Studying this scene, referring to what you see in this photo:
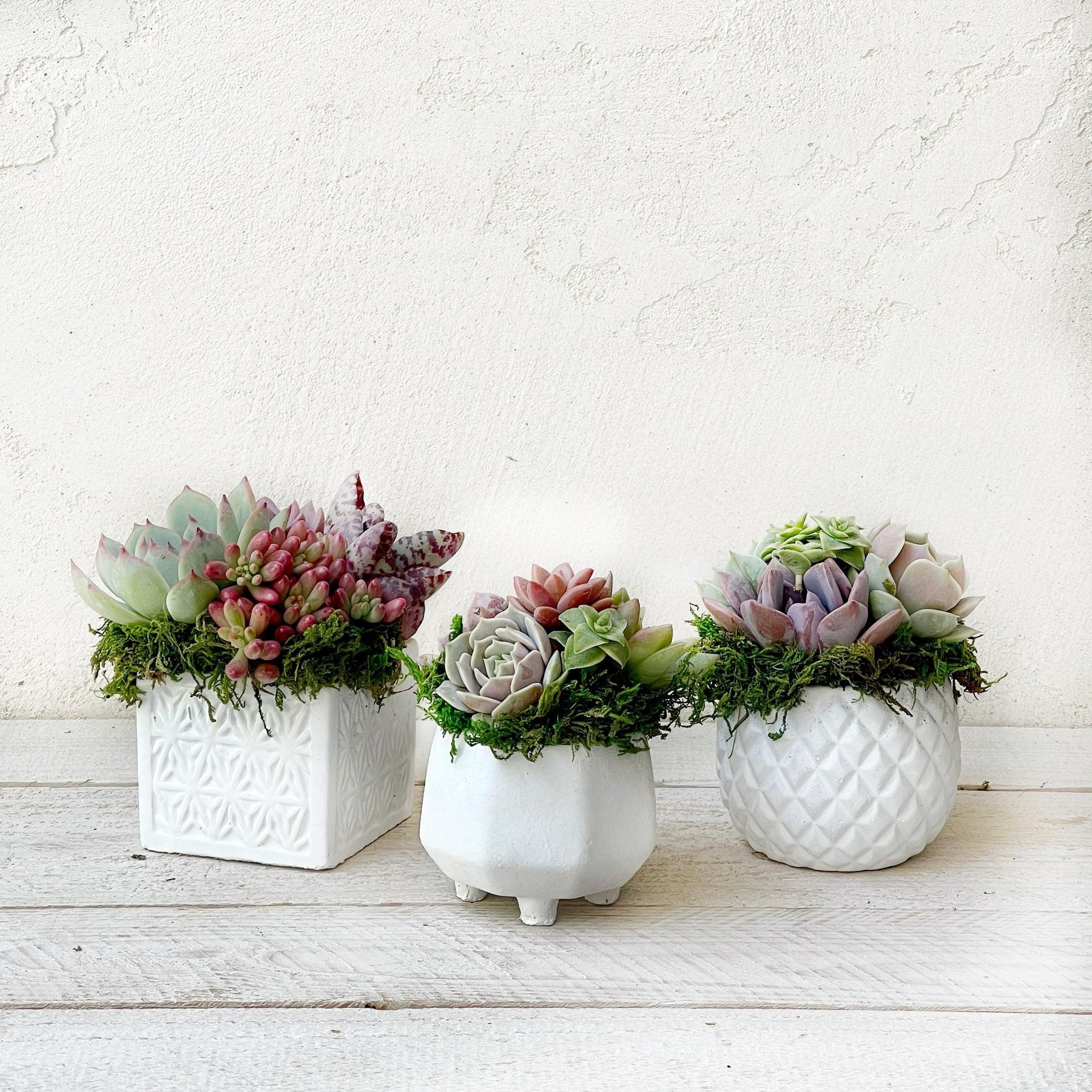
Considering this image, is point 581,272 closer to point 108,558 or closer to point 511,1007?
point 108,558

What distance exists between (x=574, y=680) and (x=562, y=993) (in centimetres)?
16

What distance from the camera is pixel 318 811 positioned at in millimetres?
685

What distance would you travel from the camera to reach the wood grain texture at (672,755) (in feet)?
3.01

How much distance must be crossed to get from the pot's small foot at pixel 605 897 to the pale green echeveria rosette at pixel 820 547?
23cm

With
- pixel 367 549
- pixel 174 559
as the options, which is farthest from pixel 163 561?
pixel 367 549

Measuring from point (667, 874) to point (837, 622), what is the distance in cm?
20

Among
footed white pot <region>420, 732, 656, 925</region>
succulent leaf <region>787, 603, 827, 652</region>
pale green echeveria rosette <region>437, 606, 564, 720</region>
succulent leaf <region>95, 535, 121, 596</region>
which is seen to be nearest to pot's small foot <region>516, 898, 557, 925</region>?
footed white pot <region>420, 732, 656, 925</region>

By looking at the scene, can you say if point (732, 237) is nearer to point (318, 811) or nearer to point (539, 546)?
point (539, 546)

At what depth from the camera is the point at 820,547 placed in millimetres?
702

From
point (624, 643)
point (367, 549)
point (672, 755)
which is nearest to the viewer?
point (624, 643)

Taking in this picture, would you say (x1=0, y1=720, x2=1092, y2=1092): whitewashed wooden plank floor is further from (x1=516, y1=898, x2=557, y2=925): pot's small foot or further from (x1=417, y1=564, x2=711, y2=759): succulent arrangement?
(x1=417, y1=564, x2=711, y2=759): succulent arrangement

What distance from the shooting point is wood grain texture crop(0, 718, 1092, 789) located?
916 mm

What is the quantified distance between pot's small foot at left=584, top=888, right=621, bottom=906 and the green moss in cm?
9

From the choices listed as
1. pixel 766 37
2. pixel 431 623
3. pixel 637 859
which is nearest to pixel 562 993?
pixel 637 859
